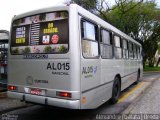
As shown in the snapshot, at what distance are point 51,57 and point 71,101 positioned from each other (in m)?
1.14

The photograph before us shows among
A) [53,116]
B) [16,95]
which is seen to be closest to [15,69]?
[16,95]

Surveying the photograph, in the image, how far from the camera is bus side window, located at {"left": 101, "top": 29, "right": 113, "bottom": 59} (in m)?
7.18

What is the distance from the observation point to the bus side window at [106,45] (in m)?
→ 7.18

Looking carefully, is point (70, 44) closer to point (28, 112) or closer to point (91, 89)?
point (91, 89)

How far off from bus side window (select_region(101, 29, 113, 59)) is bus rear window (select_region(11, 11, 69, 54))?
65.2 inches

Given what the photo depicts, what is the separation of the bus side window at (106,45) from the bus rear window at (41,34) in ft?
5.43

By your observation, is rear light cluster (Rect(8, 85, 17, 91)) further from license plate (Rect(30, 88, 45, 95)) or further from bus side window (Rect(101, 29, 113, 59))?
bus side window (Rect(101, 29, 113, 59))

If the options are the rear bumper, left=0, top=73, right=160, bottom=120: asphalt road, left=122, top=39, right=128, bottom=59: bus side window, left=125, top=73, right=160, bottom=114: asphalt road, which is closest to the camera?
the rear bumper

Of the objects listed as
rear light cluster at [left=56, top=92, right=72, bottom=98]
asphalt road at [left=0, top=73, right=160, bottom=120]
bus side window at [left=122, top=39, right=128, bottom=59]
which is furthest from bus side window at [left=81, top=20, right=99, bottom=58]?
bus side window at [left=122, top=39, right=128, bottom=59]

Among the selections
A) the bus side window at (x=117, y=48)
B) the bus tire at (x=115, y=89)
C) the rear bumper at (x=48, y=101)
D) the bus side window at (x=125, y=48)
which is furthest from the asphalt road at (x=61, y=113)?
the bus side window at (x=125, y=48)

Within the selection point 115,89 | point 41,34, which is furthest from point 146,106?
point 41,34

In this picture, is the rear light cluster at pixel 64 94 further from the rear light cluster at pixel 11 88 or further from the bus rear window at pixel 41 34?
the rear light cluster at pixel 11 88

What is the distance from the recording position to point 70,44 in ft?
18.5

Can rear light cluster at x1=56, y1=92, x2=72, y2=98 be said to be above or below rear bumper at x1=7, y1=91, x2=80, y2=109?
above
